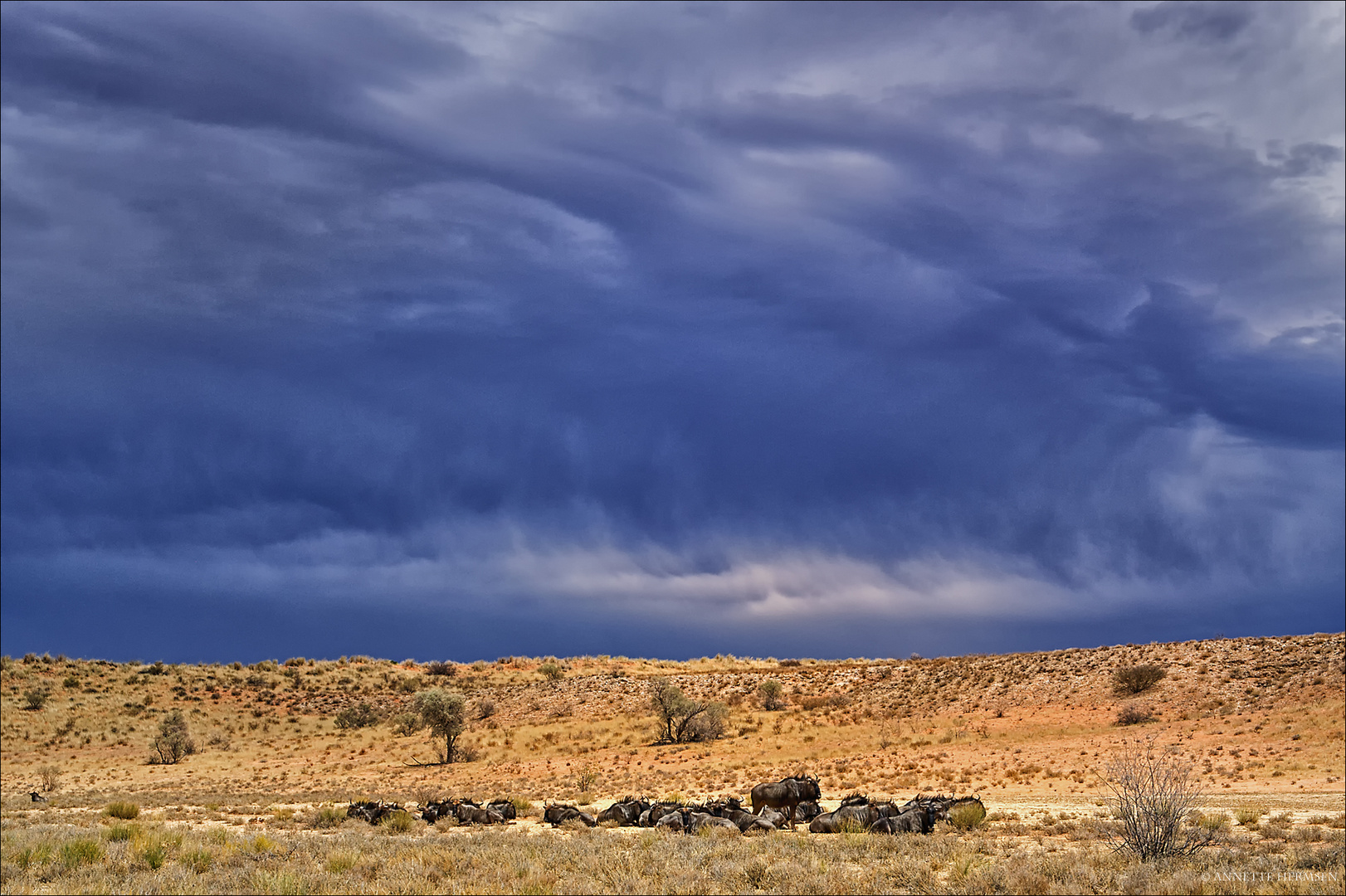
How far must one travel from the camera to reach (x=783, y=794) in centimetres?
2431

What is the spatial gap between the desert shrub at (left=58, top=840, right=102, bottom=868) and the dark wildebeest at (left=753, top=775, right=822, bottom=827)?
1492 cm

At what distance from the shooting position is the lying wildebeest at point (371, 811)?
25828 mm

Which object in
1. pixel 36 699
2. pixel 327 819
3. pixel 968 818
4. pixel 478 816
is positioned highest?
pixel 968 818

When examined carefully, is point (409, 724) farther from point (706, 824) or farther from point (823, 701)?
point (706, 824)

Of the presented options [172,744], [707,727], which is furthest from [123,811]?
[707,727]

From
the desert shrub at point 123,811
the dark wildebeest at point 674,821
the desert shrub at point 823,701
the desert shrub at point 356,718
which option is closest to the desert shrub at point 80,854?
the desert shrub at point 123,811

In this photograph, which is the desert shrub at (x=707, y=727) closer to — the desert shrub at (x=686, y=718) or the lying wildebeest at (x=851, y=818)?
the desert shrub at (x=686, y=718)

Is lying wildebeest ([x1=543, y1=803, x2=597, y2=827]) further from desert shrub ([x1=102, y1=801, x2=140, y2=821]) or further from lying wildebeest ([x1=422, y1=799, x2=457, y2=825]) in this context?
desert shrub ([x1=102, y1=801, x2=140, y2=821])

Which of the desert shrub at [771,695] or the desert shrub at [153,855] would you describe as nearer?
the desert shrub at [153,855]

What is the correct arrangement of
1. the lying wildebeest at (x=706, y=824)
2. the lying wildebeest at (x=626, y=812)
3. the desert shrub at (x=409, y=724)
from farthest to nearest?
the desert shrub at (x=409, y=724)
the lying wildebeest at (x=626, y=812)
the lying wildebeest at (x=706, y=824)

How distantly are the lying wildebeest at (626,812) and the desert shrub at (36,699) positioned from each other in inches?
2349

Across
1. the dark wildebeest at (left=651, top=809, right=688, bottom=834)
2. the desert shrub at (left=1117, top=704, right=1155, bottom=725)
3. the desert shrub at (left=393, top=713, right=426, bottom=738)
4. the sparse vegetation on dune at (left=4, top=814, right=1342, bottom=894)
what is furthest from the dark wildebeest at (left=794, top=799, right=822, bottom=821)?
the desert shrub at (left=393, top=713, right=426, bottom=738)

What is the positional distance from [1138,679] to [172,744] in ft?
183

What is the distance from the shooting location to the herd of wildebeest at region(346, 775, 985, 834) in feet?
70.2
